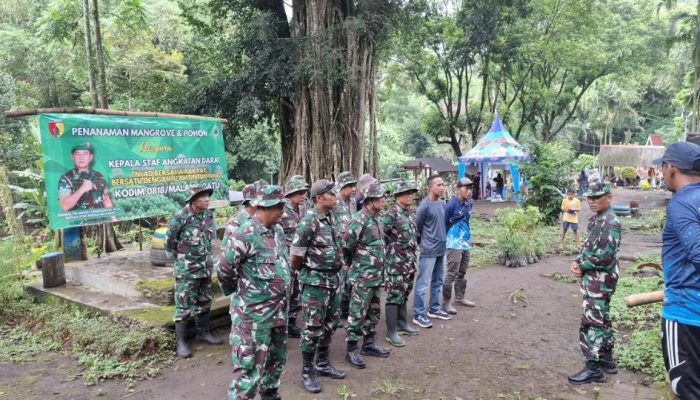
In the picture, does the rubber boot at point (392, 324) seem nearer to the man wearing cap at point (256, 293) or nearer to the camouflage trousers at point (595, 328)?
the camouflage trousers at point (595, 328)

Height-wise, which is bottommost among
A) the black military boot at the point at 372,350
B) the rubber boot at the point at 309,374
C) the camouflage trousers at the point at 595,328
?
the black military boot at the point at 372,350

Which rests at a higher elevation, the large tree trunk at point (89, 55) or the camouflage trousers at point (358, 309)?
the large tree trunk at point (89, 55)

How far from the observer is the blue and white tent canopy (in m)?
17.8

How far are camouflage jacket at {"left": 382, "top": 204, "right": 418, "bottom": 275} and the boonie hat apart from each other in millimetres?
2834

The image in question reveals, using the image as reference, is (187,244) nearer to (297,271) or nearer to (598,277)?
(297,271)

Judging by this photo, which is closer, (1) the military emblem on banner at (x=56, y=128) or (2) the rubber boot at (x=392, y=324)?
(2) the rubber boot at (x=392, y=324)

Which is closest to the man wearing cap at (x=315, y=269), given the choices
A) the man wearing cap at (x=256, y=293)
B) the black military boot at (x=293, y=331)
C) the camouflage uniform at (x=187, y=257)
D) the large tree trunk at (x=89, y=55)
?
the man wearing cap at (x=256, y=293)

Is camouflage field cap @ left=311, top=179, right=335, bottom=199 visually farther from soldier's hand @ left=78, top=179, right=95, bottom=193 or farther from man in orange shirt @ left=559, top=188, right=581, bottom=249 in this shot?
man in orange shirt @ left=559, top=188, right=581, bottom=249

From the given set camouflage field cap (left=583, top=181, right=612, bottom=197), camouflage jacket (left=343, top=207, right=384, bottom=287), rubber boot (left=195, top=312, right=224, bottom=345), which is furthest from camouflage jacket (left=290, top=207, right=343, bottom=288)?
camouflage field cap (left=583, top=181, right=612, bottom=197)

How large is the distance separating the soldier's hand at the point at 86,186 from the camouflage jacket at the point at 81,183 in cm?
2

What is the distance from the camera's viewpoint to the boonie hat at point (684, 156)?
255 cm

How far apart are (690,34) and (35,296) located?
25666 mm

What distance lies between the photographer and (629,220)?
1588cm

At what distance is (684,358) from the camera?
250 cm
